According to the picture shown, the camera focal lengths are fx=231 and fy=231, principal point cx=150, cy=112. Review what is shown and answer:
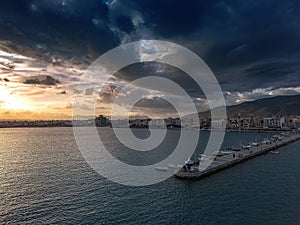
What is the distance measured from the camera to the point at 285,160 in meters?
57.7

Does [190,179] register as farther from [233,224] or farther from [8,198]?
[8,198]

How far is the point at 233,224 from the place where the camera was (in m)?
23.0

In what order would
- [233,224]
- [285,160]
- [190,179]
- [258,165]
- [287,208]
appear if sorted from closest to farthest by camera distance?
[233,224], [287,208], [190,179], [258,165], [285,160]

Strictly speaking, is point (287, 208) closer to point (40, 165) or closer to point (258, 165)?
point (258, 165)

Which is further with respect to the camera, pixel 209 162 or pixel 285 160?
pixel 285 160

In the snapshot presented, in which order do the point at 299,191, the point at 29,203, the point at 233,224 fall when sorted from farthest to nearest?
the point at 299,191
the point at 29,203
the point at 233,224

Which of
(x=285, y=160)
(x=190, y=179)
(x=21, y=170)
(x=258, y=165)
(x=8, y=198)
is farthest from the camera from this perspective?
(x=285, y=160)

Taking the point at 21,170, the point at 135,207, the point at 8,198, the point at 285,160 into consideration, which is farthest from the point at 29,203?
the point at 285,160

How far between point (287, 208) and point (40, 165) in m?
48.3

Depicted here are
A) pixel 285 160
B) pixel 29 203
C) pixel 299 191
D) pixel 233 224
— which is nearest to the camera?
pixel 233 224

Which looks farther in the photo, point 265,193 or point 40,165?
point 40,165

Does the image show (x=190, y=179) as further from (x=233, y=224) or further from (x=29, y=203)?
(x=29, y=203)

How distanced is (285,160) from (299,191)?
2797cm

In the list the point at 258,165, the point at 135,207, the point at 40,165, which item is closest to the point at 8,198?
the point at 135,207
